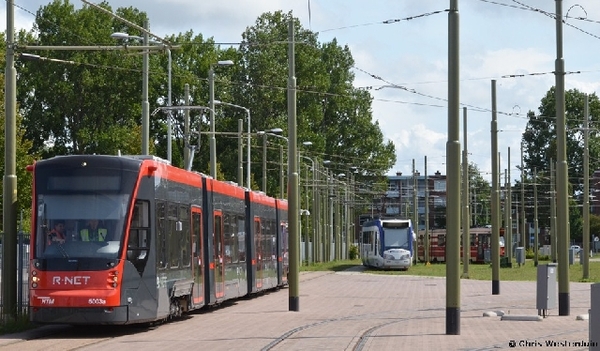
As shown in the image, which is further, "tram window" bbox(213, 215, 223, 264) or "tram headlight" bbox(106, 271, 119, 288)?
"tram window" bbox(213, 215, 223, 264)

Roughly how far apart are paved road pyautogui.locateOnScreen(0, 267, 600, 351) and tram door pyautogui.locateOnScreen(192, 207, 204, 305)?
525 millimetres

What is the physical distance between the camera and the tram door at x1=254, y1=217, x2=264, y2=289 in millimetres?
36516

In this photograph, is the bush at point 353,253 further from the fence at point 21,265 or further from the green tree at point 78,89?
the fence at point 21,265

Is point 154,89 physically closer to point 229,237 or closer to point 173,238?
point 229,237

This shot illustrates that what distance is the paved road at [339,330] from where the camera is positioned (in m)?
20.0

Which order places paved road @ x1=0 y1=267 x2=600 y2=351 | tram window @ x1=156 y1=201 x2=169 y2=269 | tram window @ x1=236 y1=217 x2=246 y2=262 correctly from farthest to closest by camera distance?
tram window @ x1=236 y1=217 x2=246 y2=262
tram window @ x1=156 y1=201 x2=169 y2=269
paved road @ x1=0 y1=267 x2=600 y2=351

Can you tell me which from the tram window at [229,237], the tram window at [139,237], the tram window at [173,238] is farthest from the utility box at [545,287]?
the tram window at [229,237]

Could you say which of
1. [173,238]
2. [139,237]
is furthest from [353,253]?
[139,237]

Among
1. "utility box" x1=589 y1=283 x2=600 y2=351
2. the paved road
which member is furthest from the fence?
"utility box" x1=589 y1=283 x2=600 y2=351

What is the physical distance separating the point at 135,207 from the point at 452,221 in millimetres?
5568

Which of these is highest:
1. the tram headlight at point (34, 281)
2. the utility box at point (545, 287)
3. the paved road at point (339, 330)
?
the tram headlight at point (34, 281)

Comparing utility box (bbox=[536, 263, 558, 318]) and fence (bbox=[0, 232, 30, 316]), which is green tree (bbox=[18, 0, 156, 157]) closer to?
fence (bbox=[0, 232, 30, 316])

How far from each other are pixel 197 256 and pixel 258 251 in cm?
886

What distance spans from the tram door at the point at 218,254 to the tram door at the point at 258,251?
204 inches
